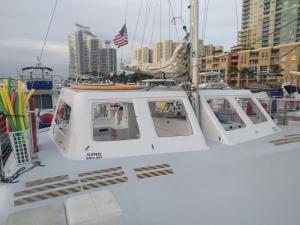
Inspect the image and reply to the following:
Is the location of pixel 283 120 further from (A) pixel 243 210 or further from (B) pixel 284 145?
(A) pixel 243 210

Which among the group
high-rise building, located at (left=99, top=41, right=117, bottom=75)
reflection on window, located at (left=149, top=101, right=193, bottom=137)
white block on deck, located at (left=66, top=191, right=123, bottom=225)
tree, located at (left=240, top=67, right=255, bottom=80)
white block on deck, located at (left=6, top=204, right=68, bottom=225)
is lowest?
white block on deck, located at (left=6, top=204, right=68, bottom=225)

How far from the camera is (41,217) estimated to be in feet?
5.07

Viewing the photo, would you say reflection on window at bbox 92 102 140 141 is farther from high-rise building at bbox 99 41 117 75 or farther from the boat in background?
high-rise building at bbox 99 41 117 75

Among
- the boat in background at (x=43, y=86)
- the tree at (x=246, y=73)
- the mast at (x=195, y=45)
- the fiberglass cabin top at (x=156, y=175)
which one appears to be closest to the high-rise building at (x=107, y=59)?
the boat in background at (x=43, y=86)

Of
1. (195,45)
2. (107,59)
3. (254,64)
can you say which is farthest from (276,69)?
(195,45)

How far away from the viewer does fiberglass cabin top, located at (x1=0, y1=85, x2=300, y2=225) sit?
2174 millimetres

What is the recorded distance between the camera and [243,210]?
2.77 m

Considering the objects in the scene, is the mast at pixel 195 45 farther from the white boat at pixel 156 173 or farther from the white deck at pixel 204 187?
the white deck at pixel 204 187

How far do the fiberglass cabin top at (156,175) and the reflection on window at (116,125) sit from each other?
0.04 m

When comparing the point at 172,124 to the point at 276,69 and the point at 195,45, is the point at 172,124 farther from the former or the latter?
the point at 276,69

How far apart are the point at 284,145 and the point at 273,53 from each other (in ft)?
236

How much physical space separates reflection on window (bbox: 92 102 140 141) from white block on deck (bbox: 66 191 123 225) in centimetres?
190

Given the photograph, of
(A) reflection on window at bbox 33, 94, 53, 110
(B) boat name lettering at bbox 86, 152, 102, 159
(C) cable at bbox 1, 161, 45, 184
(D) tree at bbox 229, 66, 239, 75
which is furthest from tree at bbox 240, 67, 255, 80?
(C) cable at bbox 1, 161, 45, 184

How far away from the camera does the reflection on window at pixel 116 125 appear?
13.6 feet
